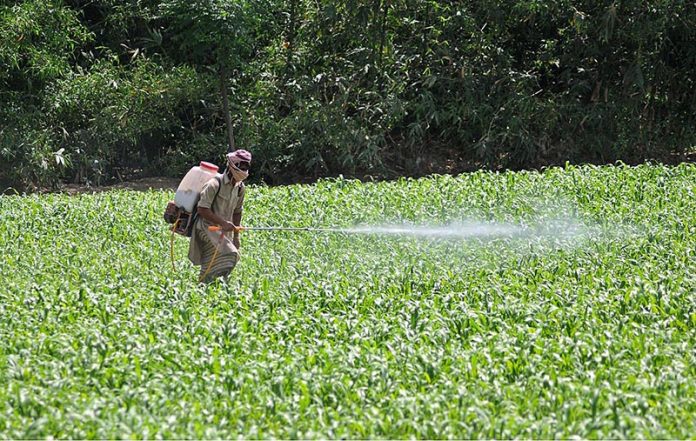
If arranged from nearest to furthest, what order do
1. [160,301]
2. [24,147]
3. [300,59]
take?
[160,301] → [24,147] → [300,59]

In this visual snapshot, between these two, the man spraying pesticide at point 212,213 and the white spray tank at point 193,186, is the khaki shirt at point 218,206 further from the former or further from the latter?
the white spray tank at point 193,186

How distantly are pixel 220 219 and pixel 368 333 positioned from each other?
243cm

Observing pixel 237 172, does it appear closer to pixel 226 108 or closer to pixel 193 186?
pixel 193 186

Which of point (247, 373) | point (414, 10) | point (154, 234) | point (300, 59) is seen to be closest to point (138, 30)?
point (300, 59)

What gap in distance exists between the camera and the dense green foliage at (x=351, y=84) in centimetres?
1767

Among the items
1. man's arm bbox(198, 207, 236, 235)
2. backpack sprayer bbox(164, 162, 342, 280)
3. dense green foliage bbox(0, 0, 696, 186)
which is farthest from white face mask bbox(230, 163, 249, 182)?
dense green foliage bbox(0, 0, 696, 186)

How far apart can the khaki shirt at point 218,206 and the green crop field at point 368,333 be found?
1.02ft

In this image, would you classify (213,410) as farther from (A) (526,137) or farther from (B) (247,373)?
(A) (526,137)

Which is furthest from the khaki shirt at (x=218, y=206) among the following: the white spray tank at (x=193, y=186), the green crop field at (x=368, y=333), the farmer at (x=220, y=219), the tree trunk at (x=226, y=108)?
the tree trunk at (x=226, y=108)

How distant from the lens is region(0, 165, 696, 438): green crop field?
582 cm

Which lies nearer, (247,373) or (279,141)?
(247,373)

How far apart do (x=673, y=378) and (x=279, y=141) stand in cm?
1257

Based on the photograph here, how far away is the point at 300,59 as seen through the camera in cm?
1873

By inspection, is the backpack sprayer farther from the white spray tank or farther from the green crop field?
the green crop field
